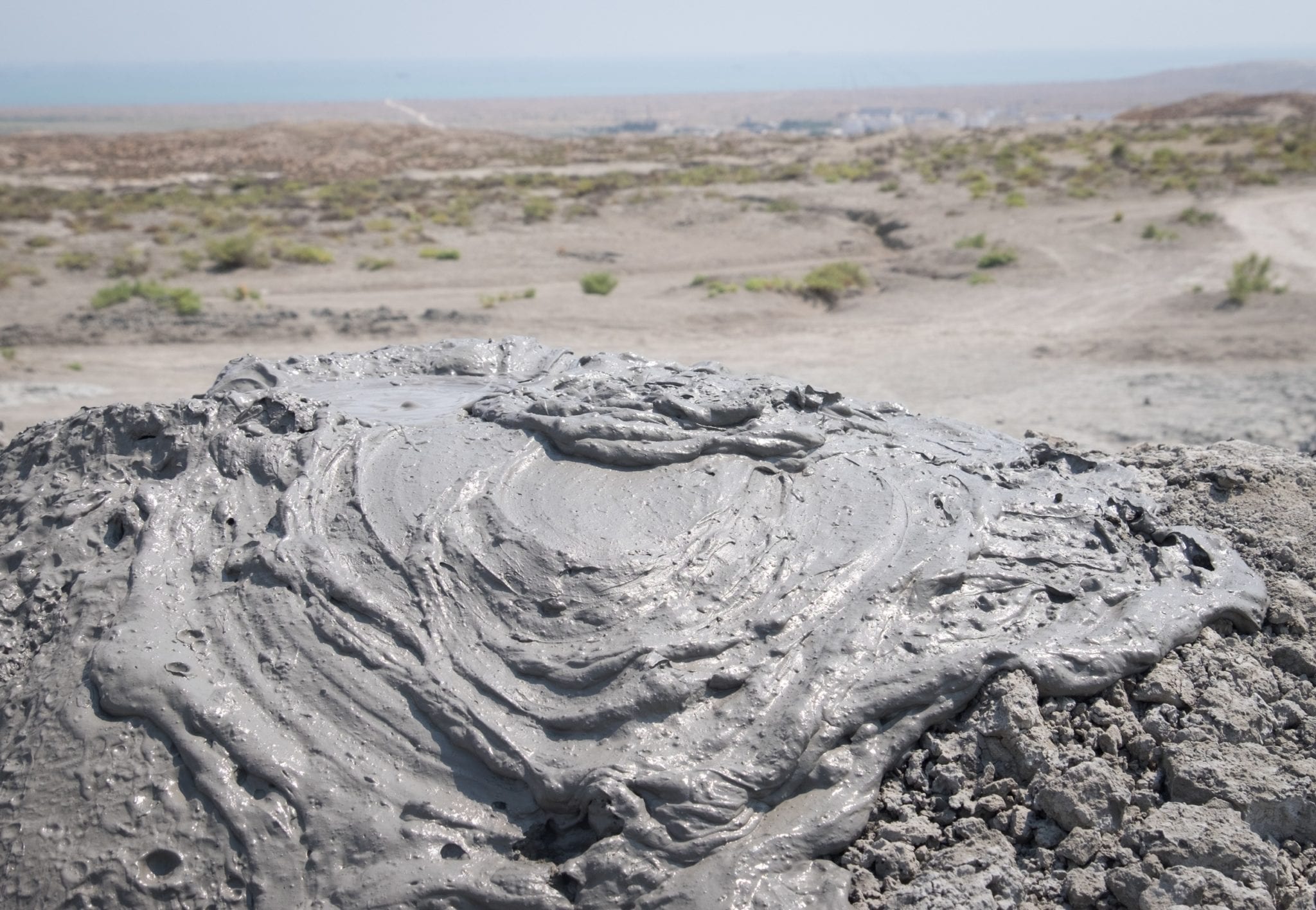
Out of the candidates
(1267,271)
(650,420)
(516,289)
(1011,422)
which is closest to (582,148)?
(516,289)

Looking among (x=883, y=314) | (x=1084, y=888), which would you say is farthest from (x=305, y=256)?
(x=1084, y=888)

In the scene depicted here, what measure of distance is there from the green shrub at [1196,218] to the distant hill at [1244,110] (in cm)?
2671

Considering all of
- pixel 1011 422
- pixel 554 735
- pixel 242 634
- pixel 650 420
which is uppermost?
pixel 650 420

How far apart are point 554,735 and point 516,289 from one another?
43.6 feet

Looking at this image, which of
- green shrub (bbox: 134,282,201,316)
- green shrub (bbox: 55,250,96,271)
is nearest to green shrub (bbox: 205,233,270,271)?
green shrub (bbox: 55,250,96,271)

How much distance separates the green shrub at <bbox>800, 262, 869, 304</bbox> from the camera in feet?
48.9

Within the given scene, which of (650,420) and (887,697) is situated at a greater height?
(650,420)

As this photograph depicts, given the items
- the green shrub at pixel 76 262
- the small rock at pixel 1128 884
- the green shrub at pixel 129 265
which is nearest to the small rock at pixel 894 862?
the small rock at pixel 1128 884

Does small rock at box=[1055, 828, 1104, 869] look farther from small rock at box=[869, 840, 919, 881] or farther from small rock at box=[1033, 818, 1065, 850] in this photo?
small rock at box=[869, 840, 919, 881]

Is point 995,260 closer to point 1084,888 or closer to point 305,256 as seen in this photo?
point 305,256

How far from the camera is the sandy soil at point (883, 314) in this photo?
32.0 ft

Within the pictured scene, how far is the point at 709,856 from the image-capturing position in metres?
2.66

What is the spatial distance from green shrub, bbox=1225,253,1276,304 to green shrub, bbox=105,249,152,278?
663 inches

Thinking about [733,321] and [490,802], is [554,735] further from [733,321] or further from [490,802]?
[733,321]
